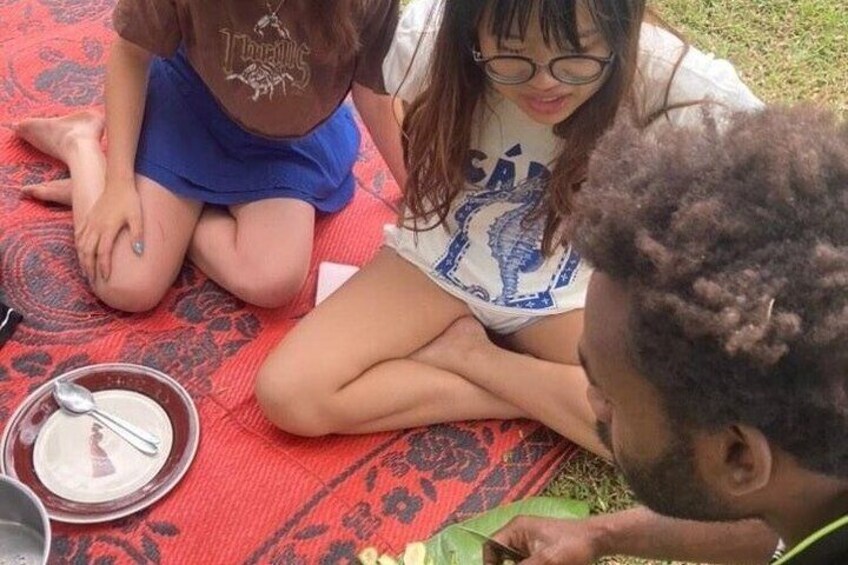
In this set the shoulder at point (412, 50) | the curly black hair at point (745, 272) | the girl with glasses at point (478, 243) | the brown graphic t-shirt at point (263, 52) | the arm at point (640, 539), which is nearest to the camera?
the curly black hair at point (745, 272)

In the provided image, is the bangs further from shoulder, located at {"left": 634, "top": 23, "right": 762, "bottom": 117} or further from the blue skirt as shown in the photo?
the blue skirt

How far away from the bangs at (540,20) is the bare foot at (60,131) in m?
0.96

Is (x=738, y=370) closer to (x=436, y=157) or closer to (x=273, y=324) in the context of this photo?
(x=436, y=157)

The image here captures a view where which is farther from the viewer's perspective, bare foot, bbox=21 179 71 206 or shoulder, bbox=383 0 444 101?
bare foot, bbox=21 179 71 206

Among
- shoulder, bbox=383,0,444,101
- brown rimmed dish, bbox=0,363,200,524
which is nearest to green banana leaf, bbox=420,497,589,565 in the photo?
brown rimmed dish, bbox=0,363,200,524

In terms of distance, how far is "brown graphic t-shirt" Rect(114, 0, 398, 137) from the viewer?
1.51 meters

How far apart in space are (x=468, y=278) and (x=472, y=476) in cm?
30

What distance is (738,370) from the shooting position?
2.32 ft

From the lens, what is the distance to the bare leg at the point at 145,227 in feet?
5.32

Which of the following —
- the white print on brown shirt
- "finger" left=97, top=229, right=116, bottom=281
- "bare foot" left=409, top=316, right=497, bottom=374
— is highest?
the white print on brown shirt

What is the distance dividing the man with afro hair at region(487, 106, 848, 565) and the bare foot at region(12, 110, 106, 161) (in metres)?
1.25

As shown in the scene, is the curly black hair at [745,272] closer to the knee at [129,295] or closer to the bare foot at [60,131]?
the knee at [129,295]

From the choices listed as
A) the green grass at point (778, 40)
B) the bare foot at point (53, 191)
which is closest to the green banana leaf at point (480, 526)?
the bare foot at point (53, 191)

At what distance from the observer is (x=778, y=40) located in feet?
7.23
